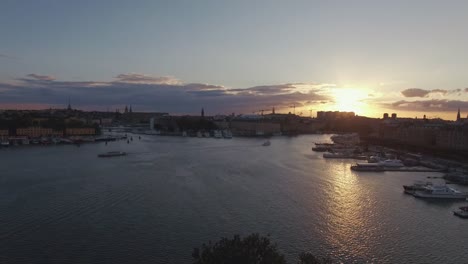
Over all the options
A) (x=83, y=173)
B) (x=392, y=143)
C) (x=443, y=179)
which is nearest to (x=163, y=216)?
(x=83, y=173)

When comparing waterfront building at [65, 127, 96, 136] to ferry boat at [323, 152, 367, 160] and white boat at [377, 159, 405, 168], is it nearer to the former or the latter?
ferry boat at [323, 152, 367, 160]

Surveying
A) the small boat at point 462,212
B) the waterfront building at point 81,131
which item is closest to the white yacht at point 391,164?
the small boat at point 462,212

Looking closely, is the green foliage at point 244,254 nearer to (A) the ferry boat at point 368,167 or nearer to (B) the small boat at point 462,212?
(B) the small boat at point 462,212

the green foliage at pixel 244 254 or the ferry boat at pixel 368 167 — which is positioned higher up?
the green foliage at pixel 244 254

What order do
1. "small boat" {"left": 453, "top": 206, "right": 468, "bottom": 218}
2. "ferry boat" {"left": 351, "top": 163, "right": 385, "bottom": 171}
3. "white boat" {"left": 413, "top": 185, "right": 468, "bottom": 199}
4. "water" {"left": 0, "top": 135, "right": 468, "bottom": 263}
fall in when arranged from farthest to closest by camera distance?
"ferry boat" {"left": 351, "top": 163, "right": 385, "bottom": 171} → "white boat" {"left": 413, "top": 185, "right": 468, "bottom": 199} → "small boat" {"left": 453, "top": 206, "right": 468, "bottom": 218} → "water" {"left": 0, "top": 135, "right": 468, "bottom": 263}

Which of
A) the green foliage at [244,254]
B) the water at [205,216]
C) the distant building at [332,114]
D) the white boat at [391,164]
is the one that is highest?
the distant building at [332,114]

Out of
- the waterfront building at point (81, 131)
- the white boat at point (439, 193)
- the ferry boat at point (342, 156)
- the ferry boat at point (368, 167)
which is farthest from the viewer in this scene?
the waterfront building at point (81, 131)

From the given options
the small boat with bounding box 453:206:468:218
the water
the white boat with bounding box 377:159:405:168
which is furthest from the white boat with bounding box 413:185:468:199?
the white boat with bounding box 377:159:405:168

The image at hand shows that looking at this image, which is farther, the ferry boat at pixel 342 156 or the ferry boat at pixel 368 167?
the ferry boat at pixel 342 156

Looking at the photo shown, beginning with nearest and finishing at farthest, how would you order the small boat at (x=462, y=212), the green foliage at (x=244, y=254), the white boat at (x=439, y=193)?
the green foliage at (x=244, y=254) < the small boat at (x=462, y=212) < the white boat at (x=439, y=193)
